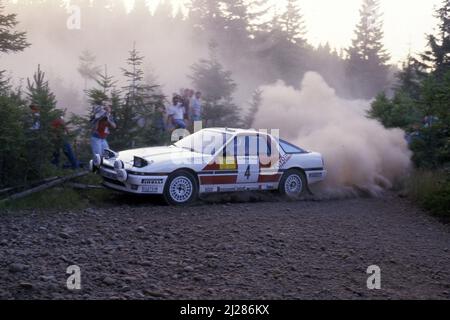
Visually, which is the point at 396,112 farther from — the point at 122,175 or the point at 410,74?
the point at 410,74

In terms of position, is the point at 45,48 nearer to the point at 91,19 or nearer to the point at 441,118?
the point at 91,19

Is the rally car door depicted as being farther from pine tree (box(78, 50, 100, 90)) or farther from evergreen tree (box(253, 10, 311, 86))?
evergreen tree (box(253, 10, 311, 86))

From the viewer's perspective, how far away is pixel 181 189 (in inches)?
388

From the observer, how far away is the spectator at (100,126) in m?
11.6

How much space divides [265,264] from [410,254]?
2405mm

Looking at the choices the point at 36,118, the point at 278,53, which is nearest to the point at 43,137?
the point at 36,118

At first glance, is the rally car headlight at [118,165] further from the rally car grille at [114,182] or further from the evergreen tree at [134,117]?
the evergreen tree at [134,117]

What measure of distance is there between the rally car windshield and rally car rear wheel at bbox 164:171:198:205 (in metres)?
0.75

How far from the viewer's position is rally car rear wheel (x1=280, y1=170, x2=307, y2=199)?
1129 cm

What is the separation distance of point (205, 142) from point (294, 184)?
223 cm

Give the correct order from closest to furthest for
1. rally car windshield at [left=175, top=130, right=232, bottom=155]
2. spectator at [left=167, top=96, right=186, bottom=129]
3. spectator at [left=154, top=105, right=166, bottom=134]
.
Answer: rally car windshield at [left=175, top=130, right=232, bottom=155], spectator at [left=154, top=105, right=166, bottom=134], spectator at [left=167, top=96, right=186, bottom=129]

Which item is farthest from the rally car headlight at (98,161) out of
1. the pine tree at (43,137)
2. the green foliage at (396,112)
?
the green foliage at (396,112)

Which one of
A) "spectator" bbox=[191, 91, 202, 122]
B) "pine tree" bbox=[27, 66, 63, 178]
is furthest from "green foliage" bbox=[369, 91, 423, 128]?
"pine tree" bbox=[27, 66, 63, 178]

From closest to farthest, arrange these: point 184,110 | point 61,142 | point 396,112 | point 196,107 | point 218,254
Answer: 1. point 218,254
2. point 61,142
3. point 184,110
4. point 396,112
5. point 196,107
